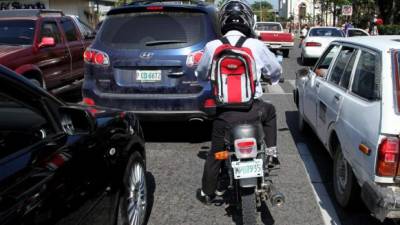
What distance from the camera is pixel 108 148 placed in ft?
11.7

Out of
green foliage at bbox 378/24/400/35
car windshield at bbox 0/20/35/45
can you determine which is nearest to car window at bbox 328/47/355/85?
car windshield at bbox 0/20/35/45

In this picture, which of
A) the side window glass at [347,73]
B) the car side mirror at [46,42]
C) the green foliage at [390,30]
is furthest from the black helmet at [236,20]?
the green foliage at [390,30]

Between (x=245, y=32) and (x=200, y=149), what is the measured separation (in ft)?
9.21

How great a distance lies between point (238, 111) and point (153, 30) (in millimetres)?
2946

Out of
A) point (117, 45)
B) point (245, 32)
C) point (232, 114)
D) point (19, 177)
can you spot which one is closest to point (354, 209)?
point (232, 114)

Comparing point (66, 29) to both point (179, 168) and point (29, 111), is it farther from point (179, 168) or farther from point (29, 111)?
point (29, 111)

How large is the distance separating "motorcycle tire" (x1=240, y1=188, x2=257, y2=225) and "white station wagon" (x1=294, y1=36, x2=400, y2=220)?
0.81 metres

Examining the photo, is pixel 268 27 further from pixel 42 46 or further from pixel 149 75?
pixel 149 75

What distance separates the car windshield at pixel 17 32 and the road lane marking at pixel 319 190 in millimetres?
5467

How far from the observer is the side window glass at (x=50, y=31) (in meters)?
10.2

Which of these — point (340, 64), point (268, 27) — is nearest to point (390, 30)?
point (268, 27)

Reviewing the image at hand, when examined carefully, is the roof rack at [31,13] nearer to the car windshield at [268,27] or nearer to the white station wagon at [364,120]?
the white station wagon at [364,120]

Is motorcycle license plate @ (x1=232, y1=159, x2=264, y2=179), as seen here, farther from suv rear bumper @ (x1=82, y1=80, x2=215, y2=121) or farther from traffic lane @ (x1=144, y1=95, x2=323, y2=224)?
suv rear bumper @ (x1=82, y1=80, x2=215, y2=121)

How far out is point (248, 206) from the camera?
3906mm
